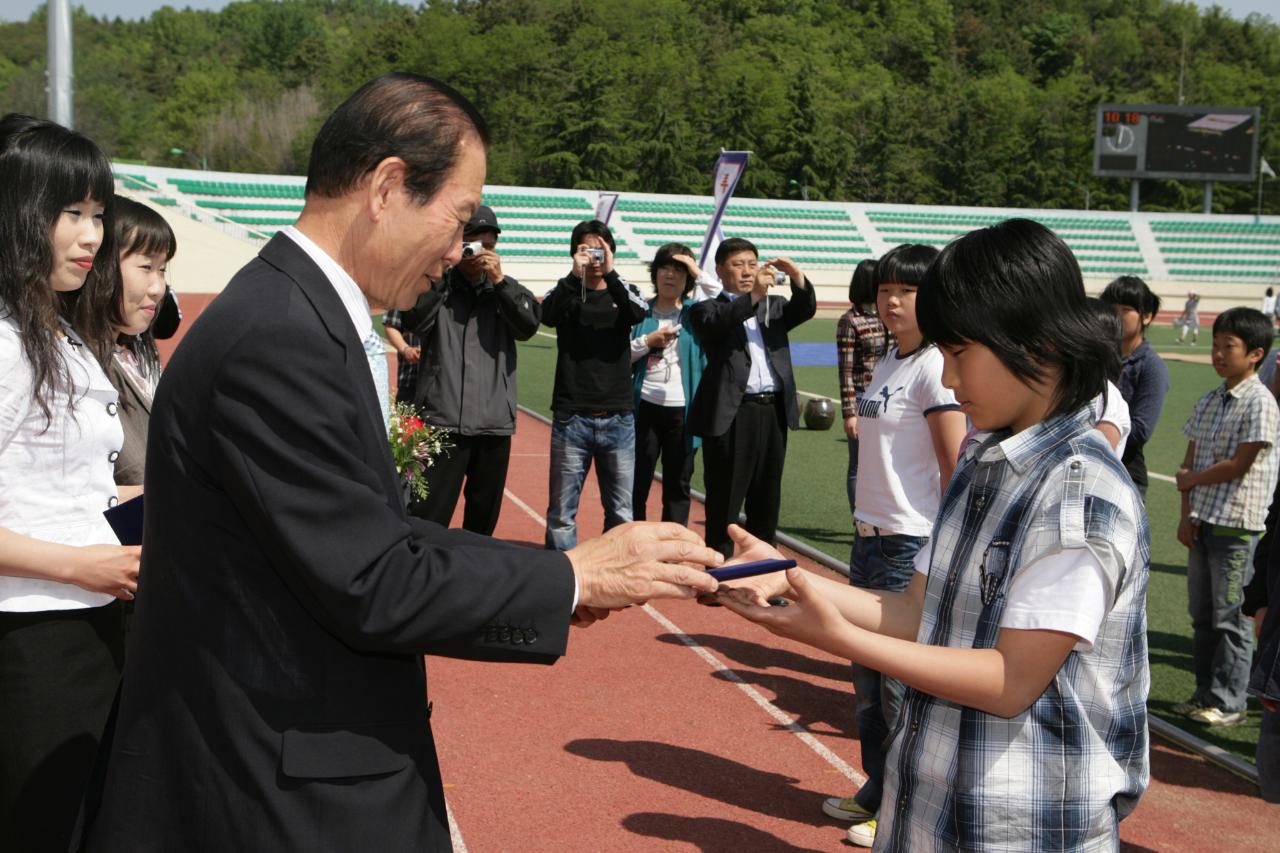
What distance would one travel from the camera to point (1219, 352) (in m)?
6.17

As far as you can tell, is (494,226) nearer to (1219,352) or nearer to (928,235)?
(1219,352)

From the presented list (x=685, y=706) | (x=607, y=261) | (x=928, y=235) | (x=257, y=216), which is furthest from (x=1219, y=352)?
(x=928, y=235)

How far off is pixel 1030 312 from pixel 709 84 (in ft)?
300

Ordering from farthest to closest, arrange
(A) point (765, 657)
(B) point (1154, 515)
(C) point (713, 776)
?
(B) point (1154, 515)
(A) point (765, 657)
(C) point (713, 776)

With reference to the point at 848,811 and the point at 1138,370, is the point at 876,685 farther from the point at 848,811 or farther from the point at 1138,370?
the point at 1138,370

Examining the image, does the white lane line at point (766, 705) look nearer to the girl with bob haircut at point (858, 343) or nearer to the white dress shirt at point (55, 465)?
the girl with bob haircut at point (858, 343)

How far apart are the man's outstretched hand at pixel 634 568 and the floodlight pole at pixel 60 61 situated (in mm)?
7303

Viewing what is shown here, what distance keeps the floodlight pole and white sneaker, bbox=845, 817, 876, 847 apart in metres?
6.77

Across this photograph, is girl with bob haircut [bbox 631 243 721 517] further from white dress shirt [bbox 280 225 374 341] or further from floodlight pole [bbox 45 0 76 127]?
white dress shirt [bbox 280 225 374 341]

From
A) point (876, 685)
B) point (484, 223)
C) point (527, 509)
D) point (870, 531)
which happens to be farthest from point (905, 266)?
point (527, 509)

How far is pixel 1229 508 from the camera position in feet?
20.1

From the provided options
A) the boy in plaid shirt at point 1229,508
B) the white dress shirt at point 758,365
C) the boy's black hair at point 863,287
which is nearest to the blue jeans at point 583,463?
the white dress shirt at point 758,365

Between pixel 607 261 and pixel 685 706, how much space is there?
10.8 ft

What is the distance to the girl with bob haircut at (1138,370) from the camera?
21.8 ft
